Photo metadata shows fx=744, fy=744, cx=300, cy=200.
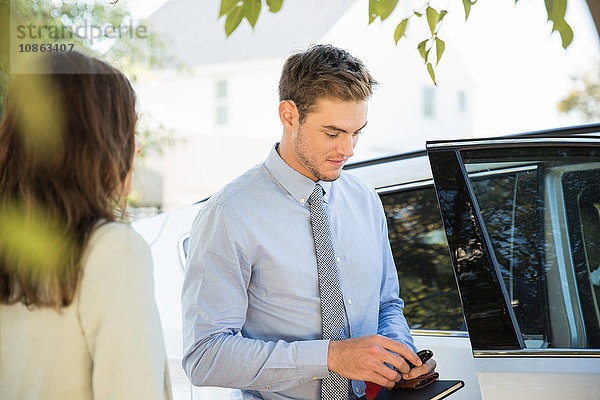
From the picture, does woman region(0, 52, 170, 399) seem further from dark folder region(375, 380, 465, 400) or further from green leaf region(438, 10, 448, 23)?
green leaf region(438, 10, 448, 23)

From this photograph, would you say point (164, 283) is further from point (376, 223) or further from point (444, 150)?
point (444, 150)

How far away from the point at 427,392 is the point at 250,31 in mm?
16501

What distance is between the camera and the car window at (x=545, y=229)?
7.15 feet

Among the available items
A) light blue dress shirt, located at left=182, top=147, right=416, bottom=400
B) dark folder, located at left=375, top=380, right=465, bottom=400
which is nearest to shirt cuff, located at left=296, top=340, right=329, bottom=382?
light blue dress shirt, located at left=182, top=147, right=416, bottom=400

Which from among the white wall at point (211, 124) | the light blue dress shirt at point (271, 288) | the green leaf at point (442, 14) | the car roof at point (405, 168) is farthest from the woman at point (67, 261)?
the white wall at point (211, 124)

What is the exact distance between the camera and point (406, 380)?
2033mm

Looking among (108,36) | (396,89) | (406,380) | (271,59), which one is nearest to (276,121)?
(271,59)

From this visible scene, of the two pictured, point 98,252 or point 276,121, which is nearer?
point 98,252

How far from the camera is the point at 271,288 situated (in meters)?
2.14

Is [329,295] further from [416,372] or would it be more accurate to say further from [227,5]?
[227,5]

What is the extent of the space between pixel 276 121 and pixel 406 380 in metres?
16.1

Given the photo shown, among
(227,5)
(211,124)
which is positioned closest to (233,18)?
(227,5)

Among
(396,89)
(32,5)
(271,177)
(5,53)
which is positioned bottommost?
(271,177)

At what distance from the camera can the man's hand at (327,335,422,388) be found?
6.41 feet
